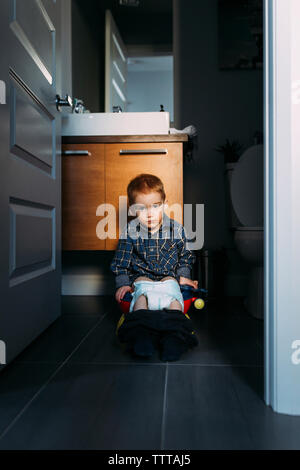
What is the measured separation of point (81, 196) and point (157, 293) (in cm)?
72

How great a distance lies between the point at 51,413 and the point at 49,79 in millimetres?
1313

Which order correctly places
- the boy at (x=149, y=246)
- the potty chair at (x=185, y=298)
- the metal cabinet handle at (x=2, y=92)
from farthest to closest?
1. the boy at (x=149, y=246)
2. the potty chair at (x=185, y=298)
3. the metal cabinet handle at (x=2, y=92)

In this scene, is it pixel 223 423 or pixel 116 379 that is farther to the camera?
pixel 116 379

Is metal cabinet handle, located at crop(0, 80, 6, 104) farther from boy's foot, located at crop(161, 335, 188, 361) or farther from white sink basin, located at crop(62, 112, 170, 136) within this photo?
boy's foot, located at crop(161, 335, 188, 361)

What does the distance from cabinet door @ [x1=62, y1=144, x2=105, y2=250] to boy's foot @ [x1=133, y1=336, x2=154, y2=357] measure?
735mm

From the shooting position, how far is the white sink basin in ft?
6.09

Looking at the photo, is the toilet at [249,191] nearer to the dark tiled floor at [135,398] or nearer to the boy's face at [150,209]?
the boy's face at [150,209]

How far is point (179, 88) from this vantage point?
246cm

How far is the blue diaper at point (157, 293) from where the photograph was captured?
136cm

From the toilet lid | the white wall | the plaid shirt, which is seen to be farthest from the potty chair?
the white wall

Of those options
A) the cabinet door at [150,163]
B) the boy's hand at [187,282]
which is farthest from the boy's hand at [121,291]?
the cabinet door at [150,163]

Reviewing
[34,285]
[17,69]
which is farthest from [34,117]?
[34,285]

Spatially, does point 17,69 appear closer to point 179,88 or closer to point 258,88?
point 179,88

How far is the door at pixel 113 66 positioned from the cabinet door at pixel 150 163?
3.24 ft
